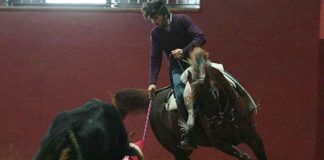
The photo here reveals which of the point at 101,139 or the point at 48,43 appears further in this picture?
the point at 48,43

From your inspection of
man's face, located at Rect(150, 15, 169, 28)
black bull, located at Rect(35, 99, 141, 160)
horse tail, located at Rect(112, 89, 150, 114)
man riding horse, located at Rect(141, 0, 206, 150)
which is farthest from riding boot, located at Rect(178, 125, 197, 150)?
black bull, located at Rect(35, 99, 141, 160)

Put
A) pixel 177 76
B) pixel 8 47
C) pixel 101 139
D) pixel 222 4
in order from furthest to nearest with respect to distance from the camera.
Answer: pixel 8 47
pixel 222 4
pixel 177 76
pixel 101 139

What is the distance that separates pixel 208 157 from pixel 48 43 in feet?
7.23

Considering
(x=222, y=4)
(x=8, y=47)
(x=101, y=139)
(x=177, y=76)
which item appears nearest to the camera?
(x=101, y=139)

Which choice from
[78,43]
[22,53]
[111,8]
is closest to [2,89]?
[22,53]

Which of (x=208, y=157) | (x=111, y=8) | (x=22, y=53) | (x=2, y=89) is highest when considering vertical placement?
(x=111, y=8)

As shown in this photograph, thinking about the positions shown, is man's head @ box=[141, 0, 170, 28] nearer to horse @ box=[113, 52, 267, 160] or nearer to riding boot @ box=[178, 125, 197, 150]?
horse @ box=[113, 52, 267, 160]

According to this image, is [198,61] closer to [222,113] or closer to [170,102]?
[222,113]

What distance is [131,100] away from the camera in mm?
5137

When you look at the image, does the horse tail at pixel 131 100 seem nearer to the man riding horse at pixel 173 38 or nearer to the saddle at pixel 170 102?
the man riding horse at pixel 173 38

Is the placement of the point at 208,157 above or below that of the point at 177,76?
below

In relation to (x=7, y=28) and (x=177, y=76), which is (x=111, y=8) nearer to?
(x=7, y=28)

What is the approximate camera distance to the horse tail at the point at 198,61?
4543mm

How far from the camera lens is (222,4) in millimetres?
6211
